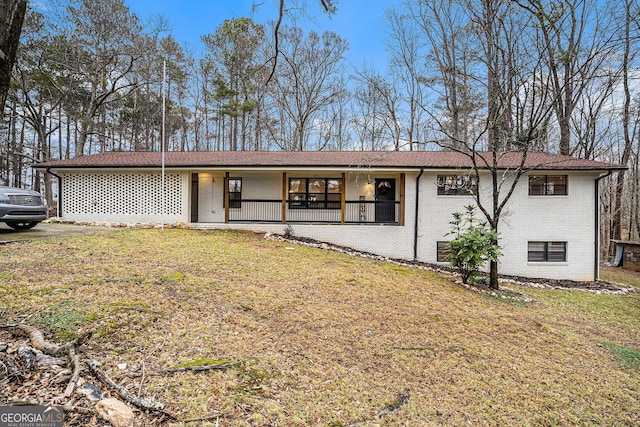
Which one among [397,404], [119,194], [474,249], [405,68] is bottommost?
[397,404]

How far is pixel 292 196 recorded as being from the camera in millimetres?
12961

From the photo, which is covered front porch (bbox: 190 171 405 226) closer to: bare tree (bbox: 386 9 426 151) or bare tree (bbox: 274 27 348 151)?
bare tree (bbox: 386 9 426 151)

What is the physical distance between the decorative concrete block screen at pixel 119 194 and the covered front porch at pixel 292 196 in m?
1.21

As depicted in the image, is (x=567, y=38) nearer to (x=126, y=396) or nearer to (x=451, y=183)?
(x=451, y=183)

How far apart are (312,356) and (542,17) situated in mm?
8259

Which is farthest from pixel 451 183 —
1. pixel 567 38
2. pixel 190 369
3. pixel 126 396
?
pixel 126 396

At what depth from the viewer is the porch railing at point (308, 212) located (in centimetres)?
1205

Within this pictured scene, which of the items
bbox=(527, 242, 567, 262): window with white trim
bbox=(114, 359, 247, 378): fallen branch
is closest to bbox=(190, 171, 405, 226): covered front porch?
bbox=(527, 242, 567, 262): window with white trim

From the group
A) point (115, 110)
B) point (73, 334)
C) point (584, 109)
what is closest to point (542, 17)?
point (73, 334)

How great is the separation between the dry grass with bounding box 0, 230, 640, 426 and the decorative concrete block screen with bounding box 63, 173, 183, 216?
5.08 m

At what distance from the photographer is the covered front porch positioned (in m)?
12.3

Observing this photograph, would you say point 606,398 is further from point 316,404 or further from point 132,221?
point 132,221

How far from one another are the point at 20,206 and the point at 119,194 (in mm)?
3871

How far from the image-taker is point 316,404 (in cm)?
244
